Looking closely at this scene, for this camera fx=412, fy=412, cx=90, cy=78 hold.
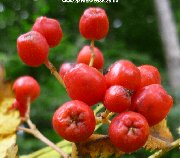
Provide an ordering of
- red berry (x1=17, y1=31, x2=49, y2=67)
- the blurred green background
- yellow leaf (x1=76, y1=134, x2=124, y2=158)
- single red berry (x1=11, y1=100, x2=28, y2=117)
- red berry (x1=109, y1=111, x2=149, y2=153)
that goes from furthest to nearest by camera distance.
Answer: the blurred green background, single red berry (x1=11, y1=100, x2=28, y2=117), red berry (x1=17, y1=31, x2=49, y2=67), yellow leaf (x1=76, y1=134, x2=124, y2=158), red berry (x1=109, y1=111, x2=149, y2=153)

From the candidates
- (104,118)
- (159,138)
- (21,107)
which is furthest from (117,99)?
(21,107)

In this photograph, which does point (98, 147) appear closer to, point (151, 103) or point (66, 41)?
point (151, 103)

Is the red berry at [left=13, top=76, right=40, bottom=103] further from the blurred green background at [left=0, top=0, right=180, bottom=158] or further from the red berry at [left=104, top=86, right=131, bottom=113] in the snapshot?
the blurred green background at [left=0, top=0, right=180, bottom=158]

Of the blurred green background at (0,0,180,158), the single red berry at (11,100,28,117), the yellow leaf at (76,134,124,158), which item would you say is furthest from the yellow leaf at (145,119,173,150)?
the blurred green background at (0,0,180,158)

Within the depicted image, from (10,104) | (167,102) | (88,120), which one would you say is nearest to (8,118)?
(10,104)

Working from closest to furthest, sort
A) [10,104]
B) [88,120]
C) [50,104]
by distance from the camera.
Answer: [88,120] → [10,104] → [50,104]

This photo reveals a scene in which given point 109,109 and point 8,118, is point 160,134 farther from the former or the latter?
point 8,118
